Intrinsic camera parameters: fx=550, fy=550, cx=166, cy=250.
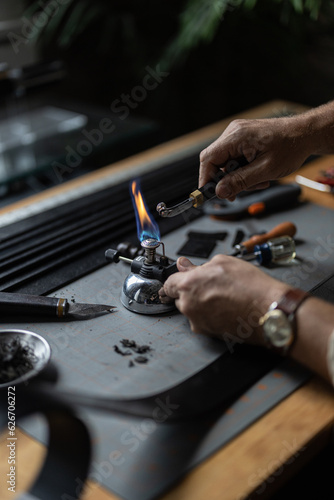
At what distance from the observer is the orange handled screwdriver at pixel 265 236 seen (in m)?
1.31

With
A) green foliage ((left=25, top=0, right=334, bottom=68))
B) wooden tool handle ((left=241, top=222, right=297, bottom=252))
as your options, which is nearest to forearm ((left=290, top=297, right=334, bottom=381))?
wooden tool handle ((left=241, top=222, right=297, bottom=252))

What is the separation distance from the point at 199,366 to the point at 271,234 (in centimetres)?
48

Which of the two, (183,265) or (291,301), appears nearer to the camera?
(291,301)

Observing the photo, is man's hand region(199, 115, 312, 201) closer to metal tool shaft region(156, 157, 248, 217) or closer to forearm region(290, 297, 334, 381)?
metal tool shaft region(156, 157, 248, 217)

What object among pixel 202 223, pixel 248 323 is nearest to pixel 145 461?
pixel 248 323

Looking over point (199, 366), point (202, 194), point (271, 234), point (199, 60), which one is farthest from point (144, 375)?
point (199, 60)

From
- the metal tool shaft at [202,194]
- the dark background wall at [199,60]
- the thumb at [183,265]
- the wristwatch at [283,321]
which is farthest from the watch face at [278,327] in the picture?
the dark background wall at [199,60]

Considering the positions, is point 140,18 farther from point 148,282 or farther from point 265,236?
point 148,282

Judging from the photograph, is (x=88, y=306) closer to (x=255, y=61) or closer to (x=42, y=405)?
(x=42, y=405)

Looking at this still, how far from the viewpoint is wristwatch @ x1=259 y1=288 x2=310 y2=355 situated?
94 centimetres

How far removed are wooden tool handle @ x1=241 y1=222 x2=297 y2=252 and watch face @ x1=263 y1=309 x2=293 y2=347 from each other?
0.38 metres

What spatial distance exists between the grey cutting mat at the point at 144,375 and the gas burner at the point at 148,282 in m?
0.02

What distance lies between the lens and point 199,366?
3.26ft

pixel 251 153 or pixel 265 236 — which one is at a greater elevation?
pixel 251 153
